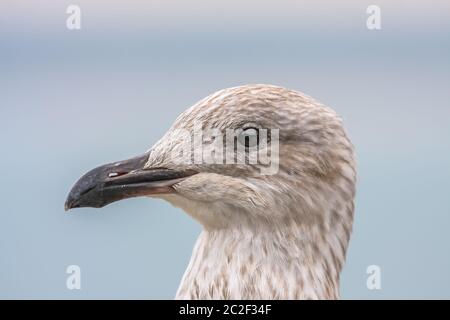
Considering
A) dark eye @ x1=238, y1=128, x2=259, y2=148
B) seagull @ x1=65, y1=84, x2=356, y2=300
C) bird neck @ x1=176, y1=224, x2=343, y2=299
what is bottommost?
bird neck @ x1=176, y1=224, x2=343, y2=299

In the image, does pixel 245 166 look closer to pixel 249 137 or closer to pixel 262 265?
pixel 249 137

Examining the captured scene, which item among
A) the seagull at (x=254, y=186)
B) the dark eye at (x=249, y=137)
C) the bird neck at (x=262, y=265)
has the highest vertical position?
the dark eye at (x=249, y=137)

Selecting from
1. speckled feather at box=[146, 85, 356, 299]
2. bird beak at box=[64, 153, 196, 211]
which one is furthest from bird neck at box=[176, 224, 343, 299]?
bird beak at box=[64, 153, 196, 211]

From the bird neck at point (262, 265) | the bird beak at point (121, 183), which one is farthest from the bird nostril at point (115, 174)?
the bird neck at point (262, 265)

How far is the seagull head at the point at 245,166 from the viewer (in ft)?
7.88

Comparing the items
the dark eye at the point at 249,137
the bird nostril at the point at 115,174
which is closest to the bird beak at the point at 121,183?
the bird nostril at the point at 115,174

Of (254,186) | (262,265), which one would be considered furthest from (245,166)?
(262,265)

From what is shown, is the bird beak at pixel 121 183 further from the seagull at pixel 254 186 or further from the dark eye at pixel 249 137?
the dark eye at pixel 249 137

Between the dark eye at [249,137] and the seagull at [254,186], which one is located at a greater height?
the dark eye at [249,137]

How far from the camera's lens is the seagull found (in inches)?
94.6

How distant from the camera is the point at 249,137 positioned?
2402 mm

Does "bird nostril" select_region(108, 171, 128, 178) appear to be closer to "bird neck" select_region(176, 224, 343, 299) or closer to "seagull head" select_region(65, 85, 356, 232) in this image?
"seagull head" select_region(65, 85, 356, 232)
